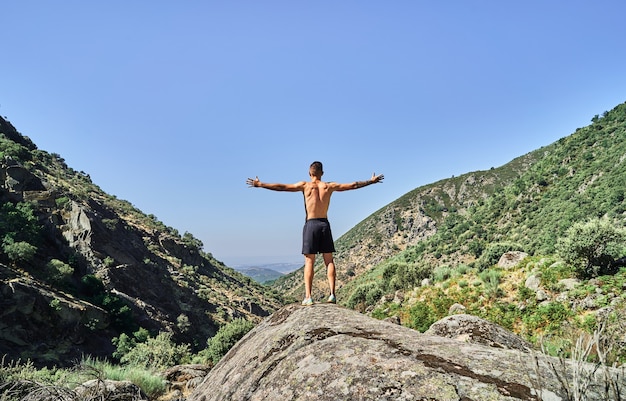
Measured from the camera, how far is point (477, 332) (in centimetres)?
838

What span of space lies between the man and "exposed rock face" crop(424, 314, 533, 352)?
3.75 meters

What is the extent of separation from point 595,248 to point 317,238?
15.4 metres

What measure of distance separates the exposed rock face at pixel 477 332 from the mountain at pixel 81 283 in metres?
32.1

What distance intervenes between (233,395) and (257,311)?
67808 millimetres

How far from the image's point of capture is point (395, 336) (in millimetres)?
3916

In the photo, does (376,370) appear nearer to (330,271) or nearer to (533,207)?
(330,271)

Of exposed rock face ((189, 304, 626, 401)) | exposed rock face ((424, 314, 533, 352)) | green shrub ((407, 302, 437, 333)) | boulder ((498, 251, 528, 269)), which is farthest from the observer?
boulder ((498, 251, 528, 269))

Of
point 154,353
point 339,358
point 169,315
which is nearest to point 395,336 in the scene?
point 339,358

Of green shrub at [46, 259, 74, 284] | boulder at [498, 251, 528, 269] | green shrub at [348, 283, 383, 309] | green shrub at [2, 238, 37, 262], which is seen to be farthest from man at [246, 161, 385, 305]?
green shrub at [46, 259, 74, 284]

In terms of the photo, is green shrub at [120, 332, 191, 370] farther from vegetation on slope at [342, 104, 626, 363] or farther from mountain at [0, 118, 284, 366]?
vegetation on slope at [342, 104, 626, 363]

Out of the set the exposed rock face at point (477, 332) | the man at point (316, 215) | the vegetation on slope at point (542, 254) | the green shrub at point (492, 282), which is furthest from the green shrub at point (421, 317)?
the man at point (316, 215)

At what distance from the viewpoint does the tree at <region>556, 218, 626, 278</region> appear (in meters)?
15.2

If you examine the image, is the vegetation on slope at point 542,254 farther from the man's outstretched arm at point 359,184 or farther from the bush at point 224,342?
the bush at point 224,342

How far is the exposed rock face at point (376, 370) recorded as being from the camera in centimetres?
265
